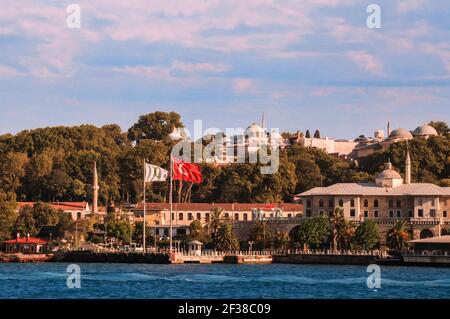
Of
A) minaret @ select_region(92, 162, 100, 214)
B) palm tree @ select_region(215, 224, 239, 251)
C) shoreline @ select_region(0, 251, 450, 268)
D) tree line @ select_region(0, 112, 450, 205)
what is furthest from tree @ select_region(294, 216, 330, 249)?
minaret @ select_region(92, 162, 100, 214)

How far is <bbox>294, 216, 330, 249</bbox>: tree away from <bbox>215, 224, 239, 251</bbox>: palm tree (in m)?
6.32

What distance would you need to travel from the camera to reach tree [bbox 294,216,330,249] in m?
91.3

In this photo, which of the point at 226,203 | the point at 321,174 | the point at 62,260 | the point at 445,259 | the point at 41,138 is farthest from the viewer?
the point at 41,138

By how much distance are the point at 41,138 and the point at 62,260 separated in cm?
4498

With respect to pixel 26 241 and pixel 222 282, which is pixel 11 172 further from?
pixel 222 282

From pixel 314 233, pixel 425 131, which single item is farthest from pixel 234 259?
pixel 425 131

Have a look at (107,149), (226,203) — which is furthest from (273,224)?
(107,149)

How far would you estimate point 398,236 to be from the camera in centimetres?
8931

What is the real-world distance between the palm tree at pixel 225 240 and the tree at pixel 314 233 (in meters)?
6.32

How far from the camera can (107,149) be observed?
134875 mm

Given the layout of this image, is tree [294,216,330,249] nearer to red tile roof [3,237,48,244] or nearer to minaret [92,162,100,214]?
red tile roof [3,237,48,244]

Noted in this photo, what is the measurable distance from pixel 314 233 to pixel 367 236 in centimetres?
427
